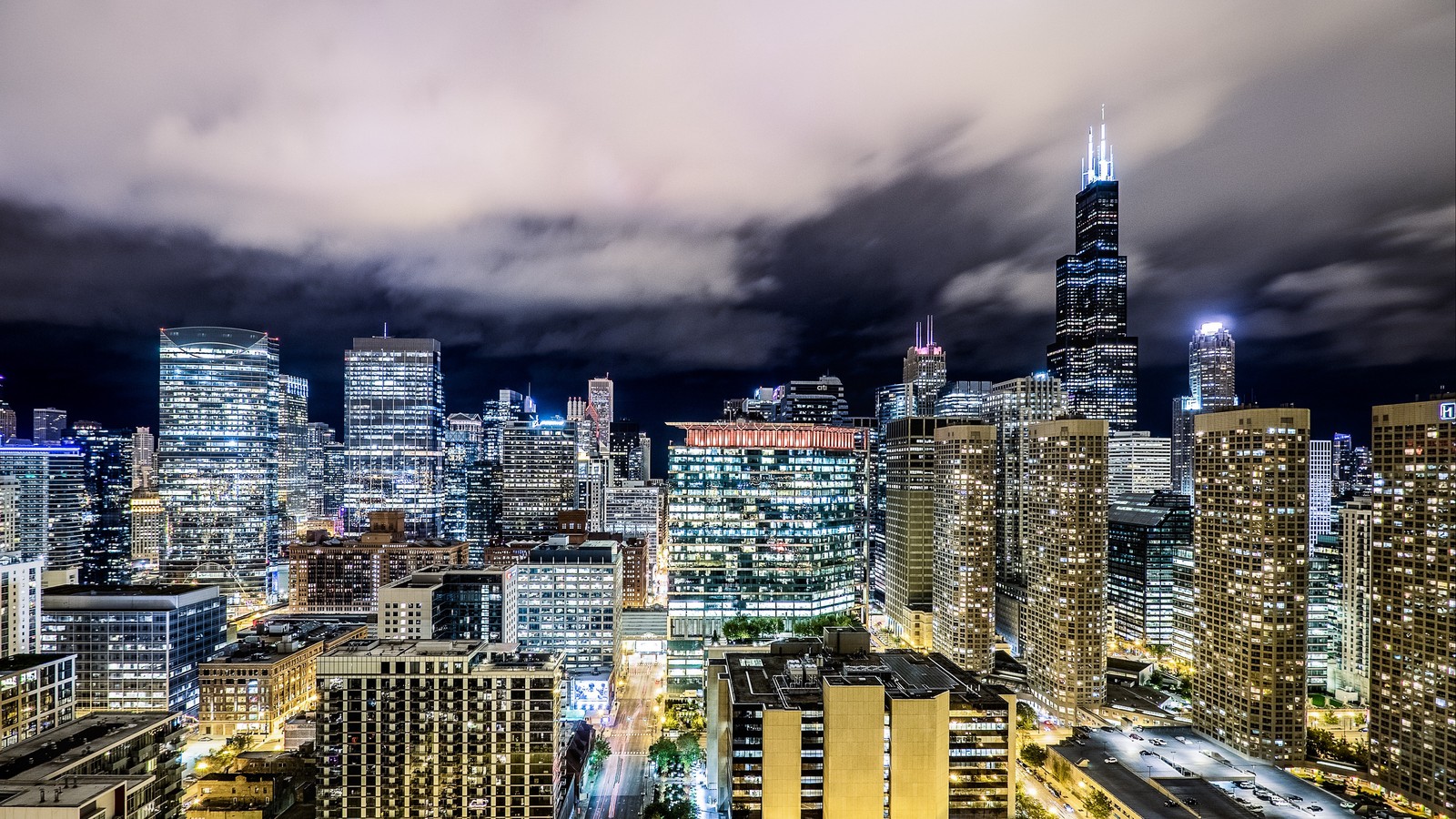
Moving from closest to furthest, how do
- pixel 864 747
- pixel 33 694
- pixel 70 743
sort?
pixel 70 743
pixel 864 747
pixel 33 694

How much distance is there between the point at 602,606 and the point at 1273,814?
3362 inches

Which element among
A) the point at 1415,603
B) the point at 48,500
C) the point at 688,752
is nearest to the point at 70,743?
the point at 688,752

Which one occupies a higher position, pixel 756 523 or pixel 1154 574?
pixel 756 523

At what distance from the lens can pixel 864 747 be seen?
66.7 metres

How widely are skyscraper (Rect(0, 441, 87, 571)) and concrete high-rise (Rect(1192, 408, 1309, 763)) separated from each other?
22583 centimetres

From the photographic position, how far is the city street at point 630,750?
267ft

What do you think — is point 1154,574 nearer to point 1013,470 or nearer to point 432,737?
point 1013,470

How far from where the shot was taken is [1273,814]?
70.9 metres

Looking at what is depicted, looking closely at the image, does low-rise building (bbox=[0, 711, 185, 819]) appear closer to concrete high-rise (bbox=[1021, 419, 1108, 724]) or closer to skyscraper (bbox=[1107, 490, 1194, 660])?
concrete high-rise (bbox=[1021, 419, 1108, 724])

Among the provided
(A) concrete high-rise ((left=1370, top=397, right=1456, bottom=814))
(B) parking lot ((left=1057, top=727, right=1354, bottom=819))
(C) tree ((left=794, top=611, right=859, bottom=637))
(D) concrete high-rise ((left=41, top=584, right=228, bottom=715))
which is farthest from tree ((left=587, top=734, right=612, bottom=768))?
(A) concrete high-rise ((left=1370, top=397, right=1456, bottom=814))

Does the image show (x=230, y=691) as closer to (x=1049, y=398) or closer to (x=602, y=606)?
(x=602, y=606)

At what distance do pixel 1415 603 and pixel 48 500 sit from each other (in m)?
259

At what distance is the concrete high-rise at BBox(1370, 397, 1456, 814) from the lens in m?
73.9

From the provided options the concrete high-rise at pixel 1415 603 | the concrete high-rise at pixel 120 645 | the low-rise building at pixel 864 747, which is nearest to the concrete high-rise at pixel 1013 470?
the concrete high-rise at pixel 1415 603
